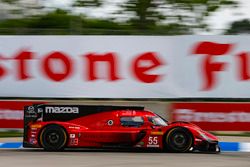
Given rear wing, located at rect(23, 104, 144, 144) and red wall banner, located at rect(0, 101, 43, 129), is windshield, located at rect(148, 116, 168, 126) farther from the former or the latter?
red wall banner, located at rect(0, 101, 43, 129)

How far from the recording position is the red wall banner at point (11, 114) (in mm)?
15953

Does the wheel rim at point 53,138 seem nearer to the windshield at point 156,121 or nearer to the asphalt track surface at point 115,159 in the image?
the asphalt track surface at point 115,159

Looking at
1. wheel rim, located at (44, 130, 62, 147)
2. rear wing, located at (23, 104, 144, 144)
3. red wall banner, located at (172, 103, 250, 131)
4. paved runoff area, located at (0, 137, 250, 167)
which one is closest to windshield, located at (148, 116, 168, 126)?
paved runoff area, located at (0, 137, 250, 167)

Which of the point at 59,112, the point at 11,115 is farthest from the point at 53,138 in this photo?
the point at 11,115

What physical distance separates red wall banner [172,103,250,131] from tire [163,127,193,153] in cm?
410

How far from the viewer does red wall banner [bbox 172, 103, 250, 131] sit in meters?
15.8

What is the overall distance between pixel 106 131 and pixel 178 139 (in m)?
1.48

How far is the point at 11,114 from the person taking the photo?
16016 millimetres

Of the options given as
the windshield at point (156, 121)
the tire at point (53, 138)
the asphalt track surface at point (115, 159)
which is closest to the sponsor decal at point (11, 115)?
the asphalt track surface at point (115, 159)

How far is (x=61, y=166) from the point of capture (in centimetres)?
927

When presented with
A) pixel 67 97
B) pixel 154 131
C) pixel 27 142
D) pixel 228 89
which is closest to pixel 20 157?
pixel 27 142

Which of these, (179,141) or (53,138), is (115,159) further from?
(53,138)

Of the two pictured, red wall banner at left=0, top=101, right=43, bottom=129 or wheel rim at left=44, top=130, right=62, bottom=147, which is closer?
wheel rim at left=44, top=130, right=62, bottom=147

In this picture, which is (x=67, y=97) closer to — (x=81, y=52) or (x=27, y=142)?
(x=81, y=52)
